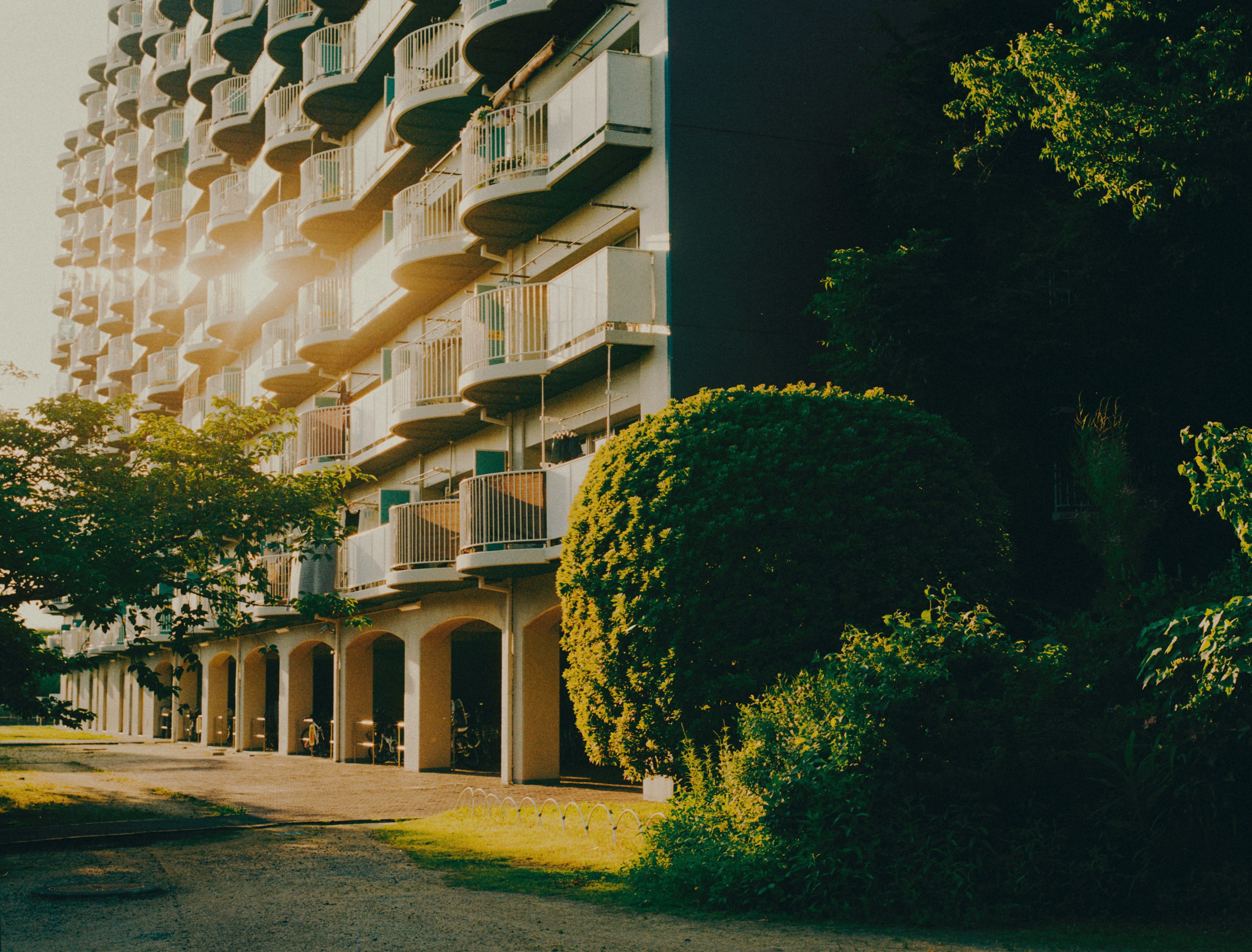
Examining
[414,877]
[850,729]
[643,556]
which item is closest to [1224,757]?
[850,729]

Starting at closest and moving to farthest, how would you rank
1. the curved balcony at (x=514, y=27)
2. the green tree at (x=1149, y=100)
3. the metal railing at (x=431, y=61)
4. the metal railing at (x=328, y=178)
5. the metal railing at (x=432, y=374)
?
the green tree at (x=1149, y=100)
the curved balcony at (x=514, y=27)
the metal railing at (x=432, y=374)
the metal railing at (x=431, y=61)
the metal railing at (x=328, y=178)

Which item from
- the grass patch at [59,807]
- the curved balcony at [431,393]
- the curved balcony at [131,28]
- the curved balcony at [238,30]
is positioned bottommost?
the grass patch at [59,807]

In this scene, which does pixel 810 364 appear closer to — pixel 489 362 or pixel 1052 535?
pixel 1052 535

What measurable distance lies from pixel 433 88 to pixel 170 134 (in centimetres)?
2950

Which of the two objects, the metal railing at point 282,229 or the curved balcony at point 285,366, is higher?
the metal railing at point 282,229

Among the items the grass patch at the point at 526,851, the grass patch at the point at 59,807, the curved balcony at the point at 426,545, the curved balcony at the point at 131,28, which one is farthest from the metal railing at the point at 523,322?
the curved balcony at the point at 131,28

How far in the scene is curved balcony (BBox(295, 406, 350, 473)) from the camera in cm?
2995

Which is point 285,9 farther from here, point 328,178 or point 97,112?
point 97,112

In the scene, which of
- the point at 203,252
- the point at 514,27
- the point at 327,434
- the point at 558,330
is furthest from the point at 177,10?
the point at 558,330

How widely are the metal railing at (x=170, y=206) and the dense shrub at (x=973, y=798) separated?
Answer: 1765 inches

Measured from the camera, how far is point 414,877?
1176cm

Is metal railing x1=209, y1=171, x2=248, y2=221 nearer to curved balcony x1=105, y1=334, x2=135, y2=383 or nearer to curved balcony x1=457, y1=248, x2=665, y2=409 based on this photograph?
curved balcony x1=105, y1=334, x2=135, y2=383

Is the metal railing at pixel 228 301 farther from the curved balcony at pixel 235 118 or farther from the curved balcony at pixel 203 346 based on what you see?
the curved balcony at pixel 235 118

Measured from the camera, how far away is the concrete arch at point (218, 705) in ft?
142
